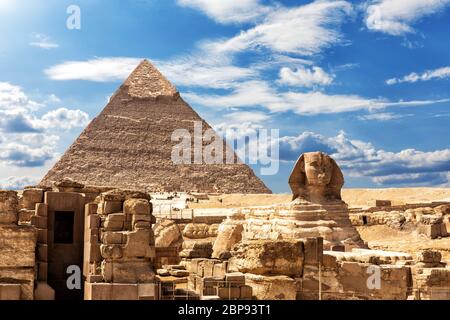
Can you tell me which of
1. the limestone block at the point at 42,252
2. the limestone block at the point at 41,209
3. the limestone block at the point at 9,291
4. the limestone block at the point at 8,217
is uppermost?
the limestone block at the point at 41,209

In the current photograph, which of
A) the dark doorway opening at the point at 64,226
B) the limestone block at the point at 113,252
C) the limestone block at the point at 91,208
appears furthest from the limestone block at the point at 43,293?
the dark doorway opening at the point at 64,226

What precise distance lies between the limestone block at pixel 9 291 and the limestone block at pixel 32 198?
2.04 m

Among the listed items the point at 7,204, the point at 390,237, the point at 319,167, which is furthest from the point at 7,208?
the point at 390,237

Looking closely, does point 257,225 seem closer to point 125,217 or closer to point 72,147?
point 125,217

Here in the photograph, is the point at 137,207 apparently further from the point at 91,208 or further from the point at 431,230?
the point at 431,230

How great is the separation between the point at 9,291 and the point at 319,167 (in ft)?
29.2

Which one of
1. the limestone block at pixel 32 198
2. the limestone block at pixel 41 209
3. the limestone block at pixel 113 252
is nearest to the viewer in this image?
the limestone block at pixel 113 252

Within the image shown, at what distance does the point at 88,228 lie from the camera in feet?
23.8

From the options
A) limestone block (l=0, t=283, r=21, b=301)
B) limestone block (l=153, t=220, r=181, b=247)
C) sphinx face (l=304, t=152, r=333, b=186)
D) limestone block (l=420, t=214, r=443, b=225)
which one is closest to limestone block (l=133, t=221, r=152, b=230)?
limestone block (l=0, t=283, r=21, b=301)

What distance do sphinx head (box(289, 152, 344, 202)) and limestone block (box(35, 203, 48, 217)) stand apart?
24.6 ft

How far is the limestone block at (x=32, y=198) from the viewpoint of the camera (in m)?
8.23

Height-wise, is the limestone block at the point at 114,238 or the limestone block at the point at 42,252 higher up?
the limestone block at the point at 114,238

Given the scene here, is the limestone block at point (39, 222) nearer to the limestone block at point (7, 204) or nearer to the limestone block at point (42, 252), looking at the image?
the limestone block at point (42, 252)

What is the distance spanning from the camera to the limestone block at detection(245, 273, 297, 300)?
712 centimetres
